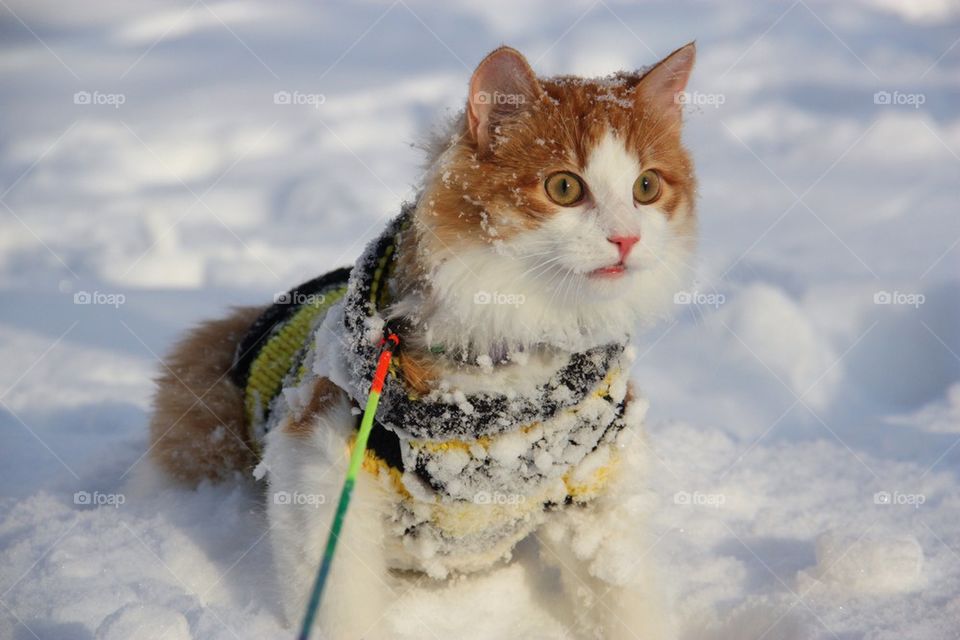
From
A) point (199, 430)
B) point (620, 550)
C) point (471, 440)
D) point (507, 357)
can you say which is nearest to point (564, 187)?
point (507, 357)

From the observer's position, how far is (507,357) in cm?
173

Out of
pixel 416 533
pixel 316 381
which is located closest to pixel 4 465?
pixel 316 381

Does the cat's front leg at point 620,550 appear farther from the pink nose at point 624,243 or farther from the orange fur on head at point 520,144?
the orange fur on head at point 520,144

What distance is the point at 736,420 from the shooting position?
3.27m

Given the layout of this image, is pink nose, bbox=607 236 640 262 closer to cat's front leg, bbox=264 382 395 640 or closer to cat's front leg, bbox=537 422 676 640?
cat's front leg, bbox=537 422 676 640

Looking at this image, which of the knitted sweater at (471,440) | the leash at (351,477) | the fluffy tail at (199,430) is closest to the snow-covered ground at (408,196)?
the fluffy tail at (199,430)

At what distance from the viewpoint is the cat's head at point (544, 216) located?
1.60m

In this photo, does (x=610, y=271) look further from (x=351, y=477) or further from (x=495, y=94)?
(x=351, y=477)

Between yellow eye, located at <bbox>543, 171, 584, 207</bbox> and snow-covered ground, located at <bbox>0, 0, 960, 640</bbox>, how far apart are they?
1.45 feet

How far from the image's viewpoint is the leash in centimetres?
115

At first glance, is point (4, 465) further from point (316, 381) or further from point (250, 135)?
point (250, 135)

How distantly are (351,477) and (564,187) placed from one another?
2.45 ft

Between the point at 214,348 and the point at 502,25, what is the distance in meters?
4.87

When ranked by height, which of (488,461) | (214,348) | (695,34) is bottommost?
(488,461)
